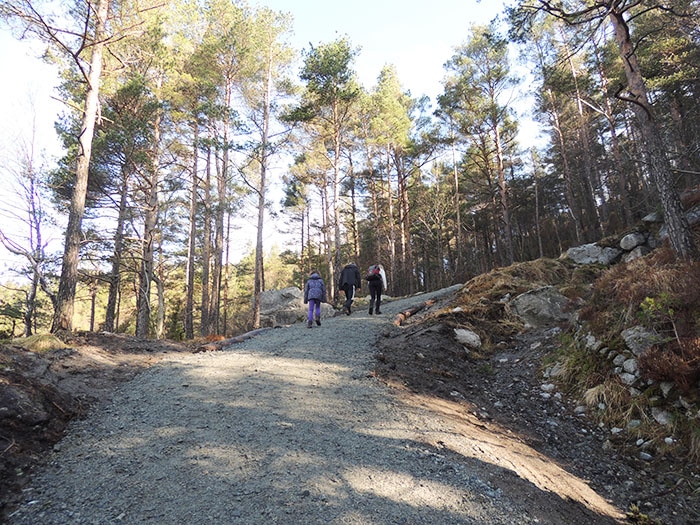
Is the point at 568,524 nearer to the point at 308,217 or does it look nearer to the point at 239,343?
the point at 239,343

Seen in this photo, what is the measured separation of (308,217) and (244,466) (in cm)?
2944

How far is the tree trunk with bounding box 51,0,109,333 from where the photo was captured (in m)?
7.05

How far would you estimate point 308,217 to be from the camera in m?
31.4

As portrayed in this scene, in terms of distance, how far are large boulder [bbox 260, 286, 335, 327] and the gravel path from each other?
44.2 feet

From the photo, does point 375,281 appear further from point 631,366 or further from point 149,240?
point 149,240

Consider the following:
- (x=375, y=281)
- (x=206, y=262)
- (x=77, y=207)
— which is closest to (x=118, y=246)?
(x=206, y=262)

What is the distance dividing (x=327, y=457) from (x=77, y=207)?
834 cm

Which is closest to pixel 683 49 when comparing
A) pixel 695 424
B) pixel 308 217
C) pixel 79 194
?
pixel 695 424

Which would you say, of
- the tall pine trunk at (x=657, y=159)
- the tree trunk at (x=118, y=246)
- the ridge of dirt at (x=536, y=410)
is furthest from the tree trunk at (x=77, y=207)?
the tall pine trunk at (x=657, y=159)

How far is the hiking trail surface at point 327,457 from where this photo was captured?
225 cm

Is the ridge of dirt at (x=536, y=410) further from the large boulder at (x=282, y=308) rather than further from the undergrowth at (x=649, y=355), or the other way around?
the large boulder at (x=282, y=308)

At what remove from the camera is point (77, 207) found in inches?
306

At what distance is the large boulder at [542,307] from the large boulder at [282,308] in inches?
461

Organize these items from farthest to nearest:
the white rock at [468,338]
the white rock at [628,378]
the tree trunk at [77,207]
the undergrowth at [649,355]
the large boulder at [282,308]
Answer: the large boulder at [282,308]
the tree trunk at [77,207]
the white rock at [468,338]
the white rock at [628,378]
the undergrowth at [649,355]
